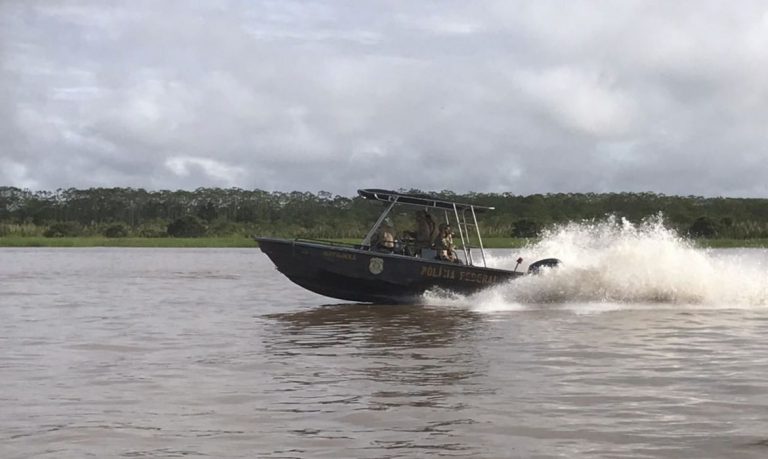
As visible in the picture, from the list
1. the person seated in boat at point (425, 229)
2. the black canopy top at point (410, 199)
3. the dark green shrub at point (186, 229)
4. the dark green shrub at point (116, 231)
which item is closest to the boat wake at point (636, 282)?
the person seated in boat at point (425, 229)

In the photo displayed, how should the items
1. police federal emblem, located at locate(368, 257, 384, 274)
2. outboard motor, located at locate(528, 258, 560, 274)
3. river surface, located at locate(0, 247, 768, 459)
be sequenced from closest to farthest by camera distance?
1. river surface, located at locate(0, 247, 768, 459)
2. police federal emblem, located at locate(368, 257, 384, 274)
3. outboard motor, located at locate(528, 258, 560, 274)

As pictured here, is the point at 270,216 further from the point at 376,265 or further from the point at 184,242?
the point at 376,265

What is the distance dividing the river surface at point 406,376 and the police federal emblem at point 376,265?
79 cm

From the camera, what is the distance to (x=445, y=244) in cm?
1962

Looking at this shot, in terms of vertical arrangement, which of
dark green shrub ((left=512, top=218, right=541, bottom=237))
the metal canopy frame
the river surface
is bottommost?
the river surface

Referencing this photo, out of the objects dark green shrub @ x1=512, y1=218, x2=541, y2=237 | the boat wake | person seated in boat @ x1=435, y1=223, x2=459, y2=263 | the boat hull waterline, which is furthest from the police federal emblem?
dark green shrub @ x1=512, y1=218, x2=541, y2=237

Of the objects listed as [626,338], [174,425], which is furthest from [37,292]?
[174,425]

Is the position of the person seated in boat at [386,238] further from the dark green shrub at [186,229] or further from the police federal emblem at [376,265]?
the dark green shrub at [186,229]

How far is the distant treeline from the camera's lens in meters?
70.2

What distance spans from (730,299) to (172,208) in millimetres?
96065

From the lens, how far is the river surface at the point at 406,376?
768 cm

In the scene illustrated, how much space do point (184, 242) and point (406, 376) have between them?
195ft

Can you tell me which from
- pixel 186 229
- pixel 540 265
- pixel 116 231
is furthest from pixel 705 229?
pixel 540 265

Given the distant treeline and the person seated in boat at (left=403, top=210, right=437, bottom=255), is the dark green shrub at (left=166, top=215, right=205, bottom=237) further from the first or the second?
the person seated in boat at (left=403, top=210, right=437, bottom=255)
